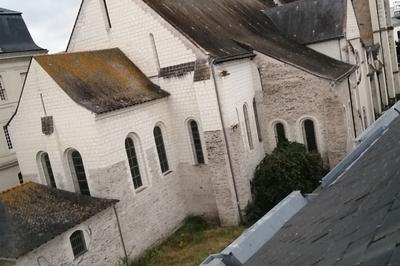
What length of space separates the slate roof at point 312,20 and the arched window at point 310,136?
6.21m

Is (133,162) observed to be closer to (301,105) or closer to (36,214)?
(36,214)

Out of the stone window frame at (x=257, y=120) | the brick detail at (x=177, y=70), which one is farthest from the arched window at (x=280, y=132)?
the brick detail at (x=177, y=70)

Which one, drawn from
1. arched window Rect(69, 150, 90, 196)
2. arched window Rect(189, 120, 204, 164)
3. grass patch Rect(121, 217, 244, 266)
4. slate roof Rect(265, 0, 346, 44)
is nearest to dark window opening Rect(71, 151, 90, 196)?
arched window Rect(69, 150, 90, 196)

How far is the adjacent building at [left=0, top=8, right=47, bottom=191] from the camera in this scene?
106 feet

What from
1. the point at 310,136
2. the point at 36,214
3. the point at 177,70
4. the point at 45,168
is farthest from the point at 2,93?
the point at 310,136

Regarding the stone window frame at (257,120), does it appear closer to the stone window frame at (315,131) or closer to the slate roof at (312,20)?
the stone window frame at (315,131)

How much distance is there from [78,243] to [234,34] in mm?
13937

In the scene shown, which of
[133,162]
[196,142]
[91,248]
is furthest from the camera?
[196,142]

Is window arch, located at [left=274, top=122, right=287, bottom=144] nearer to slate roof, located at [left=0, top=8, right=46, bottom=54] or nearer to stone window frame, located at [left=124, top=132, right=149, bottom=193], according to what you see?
stone window frame, located at [left=124, top=132, right=149, bottom=193]

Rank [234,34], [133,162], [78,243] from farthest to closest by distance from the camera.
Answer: [234,34]
[133,162]
[78,243]

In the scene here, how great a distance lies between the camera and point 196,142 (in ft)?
68.8

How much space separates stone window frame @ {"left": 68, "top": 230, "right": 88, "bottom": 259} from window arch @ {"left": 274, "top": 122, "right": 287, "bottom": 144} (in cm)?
1188

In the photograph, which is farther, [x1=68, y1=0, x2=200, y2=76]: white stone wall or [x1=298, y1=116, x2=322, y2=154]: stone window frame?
[x1=298, y1=116, x2=322, y2=154]: stone window frame

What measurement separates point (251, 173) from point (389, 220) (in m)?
19.0
